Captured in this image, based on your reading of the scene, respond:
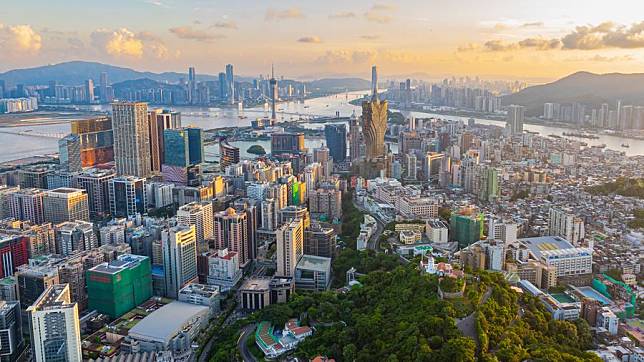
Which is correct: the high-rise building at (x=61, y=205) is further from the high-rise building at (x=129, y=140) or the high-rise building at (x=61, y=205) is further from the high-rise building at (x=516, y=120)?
the high-rise building at (x=516, y=120)

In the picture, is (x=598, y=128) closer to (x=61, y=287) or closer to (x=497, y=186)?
(x=497, y=186)

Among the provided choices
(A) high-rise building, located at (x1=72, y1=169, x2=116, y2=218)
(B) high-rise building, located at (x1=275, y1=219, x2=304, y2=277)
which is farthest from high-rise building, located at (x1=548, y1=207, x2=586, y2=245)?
(A) high-rise building, located at (x1=72, y1=169, x2=116, y2=218)

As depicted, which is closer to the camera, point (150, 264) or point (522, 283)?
point (522, 283)

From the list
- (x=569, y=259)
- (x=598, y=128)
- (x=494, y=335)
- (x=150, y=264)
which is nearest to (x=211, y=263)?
(x=150, y=264)

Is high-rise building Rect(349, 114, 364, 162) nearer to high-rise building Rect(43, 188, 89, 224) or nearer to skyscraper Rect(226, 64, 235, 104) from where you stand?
high-rise building Rect(43, 188, 89, 224)

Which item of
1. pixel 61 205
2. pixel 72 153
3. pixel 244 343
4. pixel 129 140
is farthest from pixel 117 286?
pixel 72 153

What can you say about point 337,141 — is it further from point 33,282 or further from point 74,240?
point 33,282
